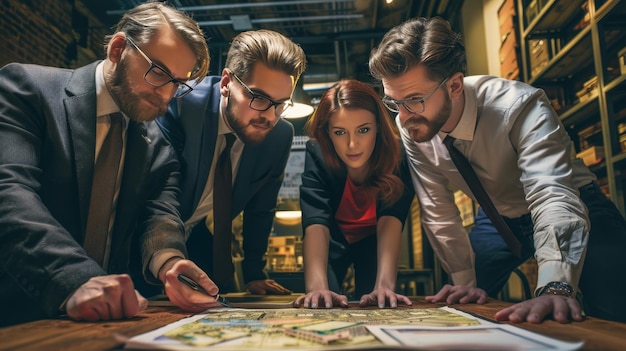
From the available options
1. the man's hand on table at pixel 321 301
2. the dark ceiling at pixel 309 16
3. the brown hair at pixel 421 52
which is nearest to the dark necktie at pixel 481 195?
the brown hair at pixel 421 52

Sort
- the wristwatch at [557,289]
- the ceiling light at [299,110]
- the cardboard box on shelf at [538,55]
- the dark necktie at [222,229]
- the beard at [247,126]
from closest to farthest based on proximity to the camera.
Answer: the wristwatch at [557,289], the dark necktie at [222,229], the beard at [247,126], the cardboard box on shelf at [538,55], the ceiling light at [299,110]

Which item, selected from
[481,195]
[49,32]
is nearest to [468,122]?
[481,195]

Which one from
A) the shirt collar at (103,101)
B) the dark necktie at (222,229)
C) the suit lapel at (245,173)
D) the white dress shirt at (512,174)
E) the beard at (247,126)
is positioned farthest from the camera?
the suit lapel at (245,173)

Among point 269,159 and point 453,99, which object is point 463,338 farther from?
point 269,159

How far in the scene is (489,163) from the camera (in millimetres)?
1701

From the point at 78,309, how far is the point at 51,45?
532 centimetres

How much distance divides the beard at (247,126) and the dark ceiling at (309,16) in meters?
3.01

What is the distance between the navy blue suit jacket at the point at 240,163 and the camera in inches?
73.7

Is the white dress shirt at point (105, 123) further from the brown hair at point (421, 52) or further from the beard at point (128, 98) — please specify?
the brown hair at point (421, 52)

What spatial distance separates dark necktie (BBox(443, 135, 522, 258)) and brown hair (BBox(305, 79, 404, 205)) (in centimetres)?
26

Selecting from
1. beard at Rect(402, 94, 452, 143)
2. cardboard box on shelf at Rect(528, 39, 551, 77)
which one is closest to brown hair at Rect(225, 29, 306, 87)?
beard at Rect(402, 94, 452, 143)

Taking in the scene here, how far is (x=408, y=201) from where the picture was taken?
1.94 meters

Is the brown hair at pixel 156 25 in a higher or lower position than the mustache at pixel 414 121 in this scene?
higher

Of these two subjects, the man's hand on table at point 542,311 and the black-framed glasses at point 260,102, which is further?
the black-framed glasses at point 260,102
